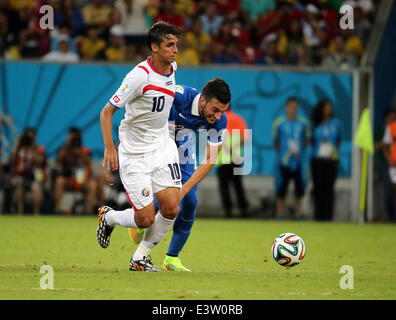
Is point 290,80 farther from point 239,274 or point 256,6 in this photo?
point 239,274

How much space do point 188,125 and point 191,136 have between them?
27 centimetres

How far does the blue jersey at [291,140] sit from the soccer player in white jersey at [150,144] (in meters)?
9.26

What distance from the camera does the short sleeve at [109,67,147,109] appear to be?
771 centimetres

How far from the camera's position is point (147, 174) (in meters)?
8.07

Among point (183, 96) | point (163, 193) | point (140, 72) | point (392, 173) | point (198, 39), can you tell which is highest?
point (198, 39)

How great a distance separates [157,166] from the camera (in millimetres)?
8102

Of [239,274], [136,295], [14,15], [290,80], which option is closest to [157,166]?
[239,274]

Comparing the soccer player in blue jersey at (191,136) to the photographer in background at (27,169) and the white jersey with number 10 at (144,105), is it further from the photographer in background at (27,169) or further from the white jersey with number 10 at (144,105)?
the photographer in background at (27,169)

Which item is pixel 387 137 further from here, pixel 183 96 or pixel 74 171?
pixel 183 96

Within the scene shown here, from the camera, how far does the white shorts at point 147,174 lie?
7.96 m

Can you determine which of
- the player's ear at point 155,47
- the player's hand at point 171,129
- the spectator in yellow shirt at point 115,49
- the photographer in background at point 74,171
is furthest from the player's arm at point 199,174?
the spectator in yellow shirt at point 115,49

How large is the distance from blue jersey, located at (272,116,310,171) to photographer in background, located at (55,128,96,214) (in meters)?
4.21

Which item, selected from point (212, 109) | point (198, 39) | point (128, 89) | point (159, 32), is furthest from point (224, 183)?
point (128, 89)

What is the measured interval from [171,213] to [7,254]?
2.59 m
